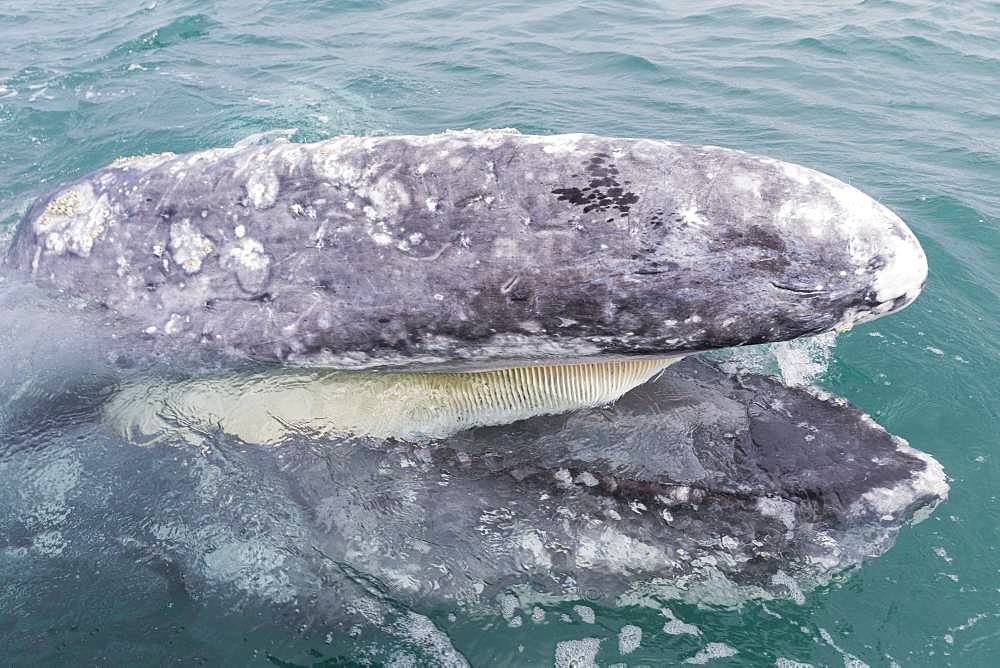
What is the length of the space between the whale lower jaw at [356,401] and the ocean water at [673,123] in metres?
1.00

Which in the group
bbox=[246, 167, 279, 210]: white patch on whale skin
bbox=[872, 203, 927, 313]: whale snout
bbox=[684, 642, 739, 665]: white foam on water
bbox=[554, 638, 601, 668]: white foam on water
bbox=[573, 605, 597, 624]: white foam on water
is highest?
bbox=[246, 167, 279, 210]: white patch on whale skin

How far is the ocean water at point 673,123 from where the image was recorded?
13.8ft

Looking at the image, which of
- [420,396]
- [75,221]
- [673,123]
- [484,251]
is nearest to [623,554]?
[420,396]

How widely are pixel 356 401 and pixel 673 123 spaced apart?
8.25m

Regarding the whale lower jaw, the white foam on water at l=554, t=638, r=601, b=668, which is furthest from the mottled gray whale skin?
the white foam on water at l=554, t=638, r=601, b=668

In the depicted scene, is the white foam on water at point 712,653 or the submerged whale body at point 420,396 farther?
the white foam on water at point 712,653

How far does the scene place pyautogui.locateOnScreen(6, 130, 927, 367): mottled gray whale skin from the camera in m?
3.33

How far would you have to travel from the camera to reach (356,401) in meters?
4.40

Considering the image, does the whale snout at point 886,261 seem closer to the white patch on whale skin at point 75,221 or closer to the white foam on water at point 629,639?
the white foam on water at point 629,639

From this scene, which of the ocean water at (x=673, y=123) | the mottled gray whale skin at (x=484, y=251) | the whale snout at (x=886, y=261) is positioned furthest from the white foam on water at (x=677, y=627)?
the whale snout at (x=886, y=261)

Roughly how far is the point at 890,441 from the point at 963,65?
11901 mm

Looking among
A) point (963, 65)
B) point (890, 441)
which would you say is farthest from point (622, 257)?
point (963, 65)

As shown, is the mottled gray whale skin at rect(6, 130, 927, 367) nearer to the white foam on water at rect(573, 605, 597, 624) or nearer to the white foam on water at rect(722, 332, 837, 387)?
the white foam on water at rect(573, 605, 597, 624)

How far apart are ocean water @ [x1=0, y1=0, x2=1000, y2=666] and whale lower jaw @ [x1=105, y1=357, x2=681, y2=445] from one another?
39.5 inches
